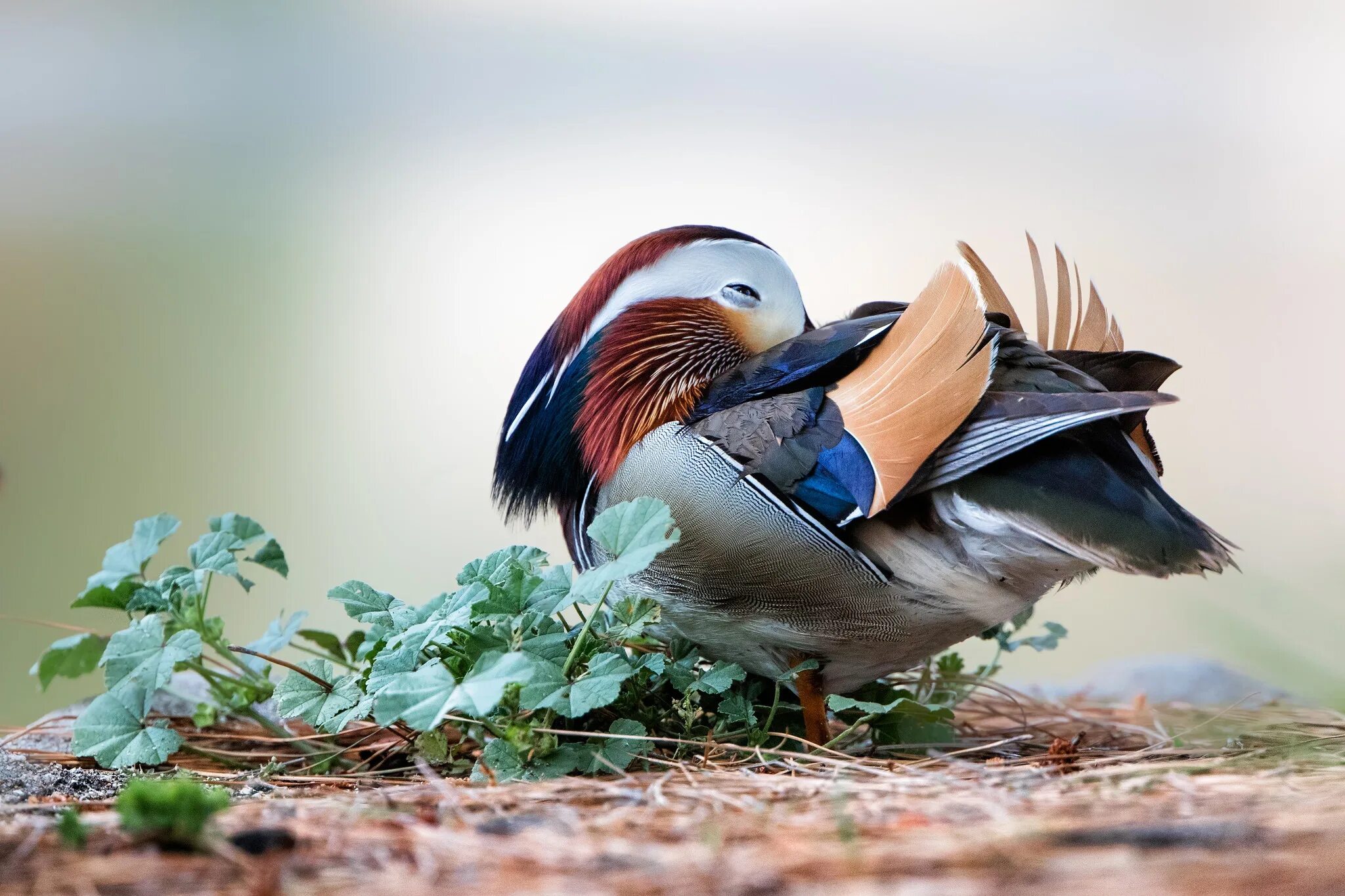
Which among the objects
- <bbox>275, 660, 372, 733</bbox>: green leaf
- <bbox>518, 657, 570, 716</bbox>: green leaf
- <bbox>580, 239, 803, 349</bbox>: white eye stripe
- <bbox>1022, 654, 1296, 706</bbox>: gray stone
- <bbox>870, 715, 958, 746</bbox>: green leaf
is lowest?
<bbox>1022, 654, 1296, 706</bbox>: gray stone

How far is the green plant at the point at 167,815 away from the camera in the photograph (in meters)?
0.64

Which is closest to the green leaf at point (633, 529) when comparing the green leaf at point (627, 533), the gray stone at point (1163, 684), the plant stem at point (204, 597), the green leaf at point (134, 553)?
the green leaf at point (627, 533)

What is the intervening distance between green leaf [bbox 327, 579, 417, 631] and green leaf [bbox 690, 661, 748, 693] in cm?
31

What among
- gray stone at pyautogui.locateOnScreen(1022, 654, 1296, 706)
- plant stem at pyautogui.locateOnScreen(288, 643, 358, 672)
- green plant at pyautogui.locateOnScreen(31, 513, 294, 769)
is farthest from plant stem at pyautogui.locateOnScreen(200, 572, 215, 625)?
gray stone at pyautogui.locateOnScreen(1022, 654, 1296, 706)

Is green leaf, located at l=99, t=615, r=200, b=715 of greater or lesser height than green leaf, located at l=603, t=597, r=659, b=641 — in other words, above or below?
below

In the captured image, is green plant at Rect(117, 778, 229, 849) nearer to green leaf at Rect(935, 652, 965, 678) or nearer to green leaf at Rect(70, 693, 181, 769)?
green leaf at Rect(70, 693, 181, 769)

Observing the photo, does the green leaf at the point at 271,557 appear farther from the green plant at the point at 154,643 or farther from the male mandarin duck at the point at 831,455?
the male mandarin duck at the point at 831,455

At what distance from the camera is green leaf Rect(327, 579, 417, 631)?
3.62 feet

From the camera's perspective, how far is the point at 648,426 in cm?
114

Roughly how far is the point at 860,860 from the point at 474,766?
0.52 m

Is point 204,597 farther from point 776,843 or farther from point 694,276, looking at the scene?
point 776,843

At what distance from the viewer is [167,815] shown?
2.11 feet

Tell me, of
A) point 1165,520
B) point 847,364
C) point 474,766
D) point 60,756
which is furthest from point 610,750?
point 60,756

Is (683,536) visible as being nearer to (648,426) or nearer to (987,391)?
(648,426)
